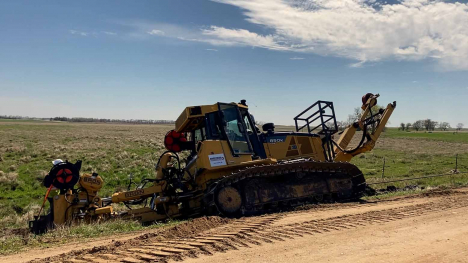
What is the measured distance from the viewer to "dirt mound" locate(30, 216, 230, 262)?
684cm

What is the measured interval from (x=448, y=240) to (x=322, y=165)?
4.63 m

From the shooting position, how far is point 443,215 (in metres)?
9.04

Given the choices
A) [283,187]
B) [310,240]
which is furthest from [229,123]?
[310,240]

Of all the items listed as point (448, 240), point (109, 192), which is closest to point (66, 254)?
point (448, 240)

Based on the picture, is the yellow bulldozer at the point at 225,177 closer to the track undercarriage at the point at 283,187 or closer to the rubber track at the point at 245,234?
the track undercarriage at the point at 283,187

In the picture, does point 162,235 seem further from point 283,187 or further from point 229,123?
point 283,187

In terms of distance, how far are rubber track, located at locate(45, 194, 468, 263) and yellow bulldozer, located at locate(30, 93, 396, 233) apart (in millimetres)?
1244

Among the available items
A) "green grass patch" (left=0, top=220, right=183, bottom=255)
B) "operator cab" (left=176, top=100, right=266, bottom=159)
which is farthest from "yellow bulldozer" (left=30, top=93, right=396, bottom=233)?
"green grass patch" (left=0, top=220, right=183, bottom=255)

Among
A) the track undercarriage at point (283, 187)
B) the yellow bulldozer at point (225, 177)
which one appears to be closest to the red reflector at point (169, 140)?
the yellow bulldozer at point (225, 177)

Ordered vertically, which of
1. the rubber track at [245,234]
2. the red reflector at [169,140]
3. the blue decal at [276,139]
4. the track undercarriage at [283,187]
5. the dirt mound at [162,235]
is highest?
the blue decal at [276,139]

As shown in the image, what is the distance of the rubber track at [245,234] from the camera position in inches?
254

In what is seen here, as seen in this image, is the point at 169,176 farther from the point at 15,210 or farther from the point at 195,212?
the point at 15,210

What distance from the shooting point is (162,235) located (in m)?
7.80

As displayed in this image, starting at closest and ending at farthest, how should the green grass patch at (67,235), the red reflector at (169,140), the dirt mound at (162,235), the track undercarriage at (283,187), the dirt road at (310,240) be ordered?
the dirt road at (310,240) < the dirt mound at (162,235) < the green grass patch at (67,235) < the track undercarriage at (283,187) < the red reflector at (169,140)
